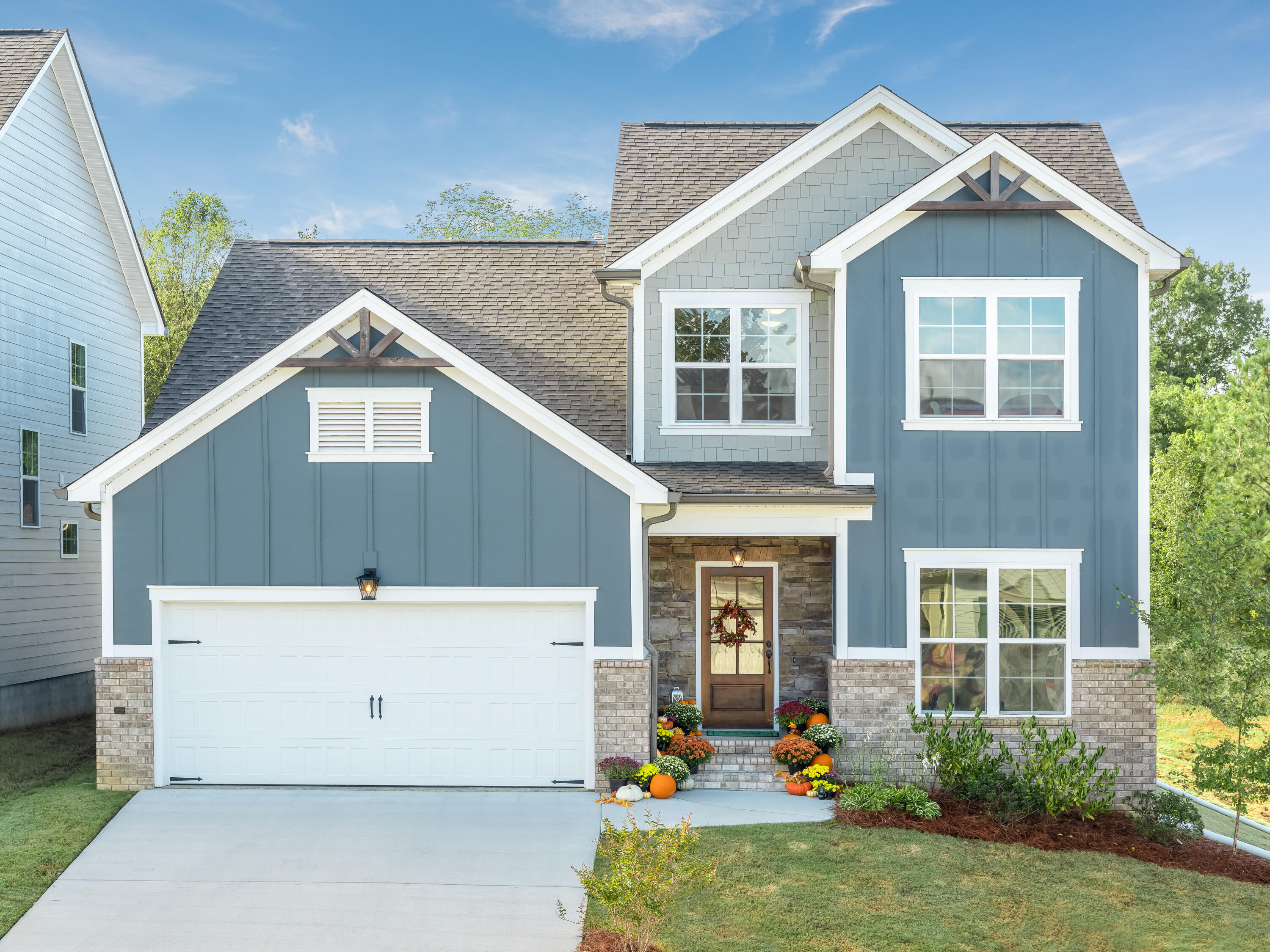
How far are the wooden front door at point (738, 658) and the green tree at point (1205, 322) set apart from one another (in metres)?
27.2

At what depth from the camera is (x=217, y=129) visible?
2938 cm

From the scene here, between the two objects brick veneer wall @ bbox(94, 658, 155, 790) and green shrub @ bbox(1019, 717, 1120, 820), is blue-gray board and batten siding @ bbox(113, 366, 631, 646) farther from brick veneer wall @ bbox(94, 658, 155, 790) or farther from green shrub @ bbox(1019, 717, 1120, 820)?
green shrub @ bbox(1019, 717, 1120, 820)

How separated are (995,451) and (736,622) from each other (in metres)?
3.75

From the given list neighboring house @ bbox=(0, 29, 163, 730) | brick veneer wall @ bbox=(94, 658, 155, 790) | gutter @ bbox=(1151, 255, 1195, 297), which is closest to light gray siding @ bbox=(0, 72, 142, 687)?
neighboring house @ bbox=(0, 29, 163, 730)

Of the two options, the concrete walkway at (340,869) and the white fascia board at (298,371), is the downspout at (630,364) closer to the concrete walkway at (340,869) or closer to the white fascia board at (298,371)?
the white fascia board at (298,371)

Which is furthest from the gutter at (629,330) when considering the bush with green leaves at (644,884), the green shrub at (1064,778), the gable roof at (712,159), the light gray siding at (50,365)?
the light gray siding at (50,365)

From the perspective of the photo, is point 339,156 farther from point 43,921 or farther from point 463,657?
point 43,921

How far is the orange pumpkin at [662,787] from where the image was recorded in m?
9.14

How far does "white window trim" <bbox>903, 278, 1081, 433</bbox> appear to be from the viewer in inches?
388

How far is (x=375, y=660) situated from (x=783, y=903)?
508 centimetres

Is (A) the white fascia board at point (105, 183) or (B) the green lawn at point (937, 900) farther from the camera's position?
(A) the white fascia board at point (105, 183)

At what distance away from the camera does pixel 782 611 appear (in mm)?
11195

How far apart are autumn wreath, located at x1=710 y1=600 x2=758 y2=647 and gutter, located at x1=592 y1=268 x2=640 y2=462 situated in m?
2.33

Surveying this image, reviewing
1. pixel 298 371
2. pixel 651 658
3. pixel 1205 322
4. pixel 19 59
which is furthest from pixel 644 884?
pixel 1205 322
